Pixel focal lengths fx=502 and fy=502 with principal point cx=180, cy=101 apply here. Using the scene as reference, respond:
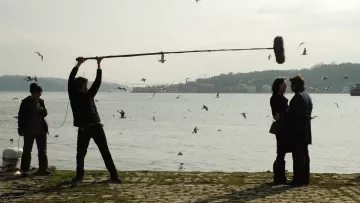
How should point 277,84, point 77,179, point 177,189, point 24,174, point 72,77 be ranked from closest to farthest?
point 177,189, point 72,77, point 277,84, point 77,179, point 24,174

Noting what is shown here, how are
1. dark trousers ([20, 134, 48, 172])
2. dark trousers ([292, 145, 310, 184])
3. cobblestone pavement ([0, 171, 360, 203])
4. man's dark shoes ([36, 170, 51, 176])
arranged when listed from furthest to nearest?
1. man's dark shoes ([36, 170, 51, 176])
2. dark trousers ([20, 134, 48, 172])
3. dark trousers ([292, 145, 310, 184])
4. cobblestone pavement ([0, 171, 360, 203])

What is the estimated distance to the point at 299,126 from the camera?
9.84 metres

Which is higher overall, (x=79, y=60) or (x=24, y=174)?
(x=79, y=60)

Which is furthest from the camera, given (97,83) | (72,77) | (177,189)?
(97,83)

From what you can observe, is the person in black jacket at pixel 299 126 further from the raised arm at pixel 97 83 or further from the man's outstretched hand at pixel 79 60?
the man's outstretched hand at pixel 79 60

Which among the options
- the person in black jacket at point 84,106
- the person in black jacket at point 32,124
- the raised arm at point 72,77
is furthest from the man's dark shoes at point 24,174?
the raised arm at point 72,77

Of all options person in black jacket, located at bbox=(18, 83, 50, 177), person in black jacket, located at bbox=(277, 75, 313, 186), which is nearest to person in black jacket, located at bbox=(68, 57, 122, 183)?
person in black jacket, located at bbox=(18, 83, 50, 177)

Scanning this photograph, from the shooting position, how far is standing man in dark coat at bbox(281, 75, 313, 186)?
32.2 feet

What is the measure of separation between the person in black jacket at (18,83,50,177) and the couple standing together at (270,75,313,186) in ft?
16.5

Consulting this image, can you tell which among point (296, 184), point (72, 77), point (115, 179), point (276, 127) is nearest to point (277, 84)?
point (276, 127)

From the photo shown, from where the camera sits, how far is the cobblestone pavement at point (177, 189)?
866cm

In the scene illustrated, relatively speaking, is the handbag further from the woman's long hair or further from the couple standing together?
the woman's long hair

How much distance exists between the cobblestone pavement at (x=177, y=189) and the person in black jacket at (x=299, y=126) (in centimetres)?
36

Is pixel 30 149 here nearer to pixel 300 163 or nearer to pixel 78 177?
pixel 78 177
